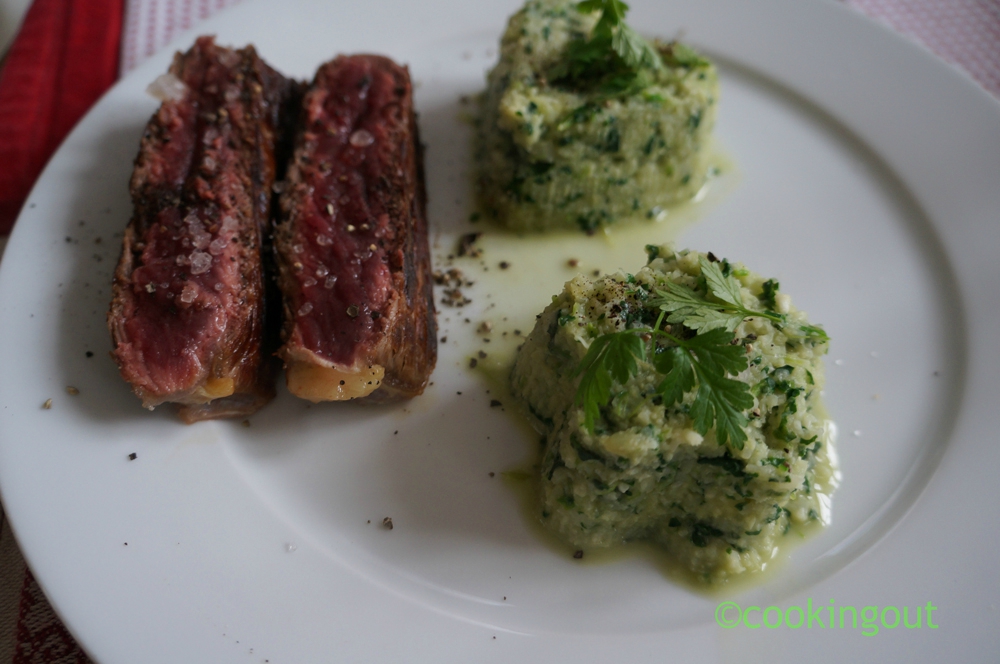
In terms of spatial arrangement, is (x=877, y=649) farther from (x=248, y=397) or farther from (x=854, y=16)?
(x=854, y=16)

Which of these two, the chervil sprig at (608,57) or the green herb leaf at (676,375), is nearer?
the green herb leaf at (676,375)

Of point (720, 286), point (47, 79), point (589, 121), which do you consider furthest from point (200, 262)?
point (47, 79)

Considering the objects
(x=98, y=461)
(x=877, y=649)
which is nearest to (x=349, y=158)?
(x=98, y=461)

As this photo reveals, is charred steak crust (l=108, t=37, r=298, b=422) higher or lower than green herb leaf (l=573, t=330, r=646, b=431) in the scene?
lower

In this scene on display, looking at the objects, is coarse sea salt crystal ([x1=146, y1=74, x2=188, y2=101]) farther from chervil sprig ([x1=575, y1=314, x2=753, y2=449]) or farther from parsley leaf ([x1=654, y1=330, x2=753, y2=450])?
parsley leaf ([x1=654, y1=330, x2=753, y2=450])

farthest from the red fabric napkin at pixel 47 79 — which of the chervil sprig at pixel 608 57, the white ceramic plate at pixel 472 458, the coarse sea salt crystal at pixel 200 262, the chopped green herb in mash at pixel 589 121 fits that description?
the chervil sprig at pixel 608 57

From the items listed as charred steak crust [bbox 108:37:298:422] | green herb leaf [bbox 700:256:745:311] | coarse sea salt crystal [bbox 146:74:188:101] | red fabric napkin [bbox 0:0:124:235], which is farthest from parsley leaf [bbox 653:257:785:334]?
red fabric napkin [bbox 0:0:124:235]

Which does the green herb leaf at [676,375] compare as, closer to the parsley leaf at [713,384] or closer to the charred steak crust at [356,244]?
the parsley leaf at [713,384]
